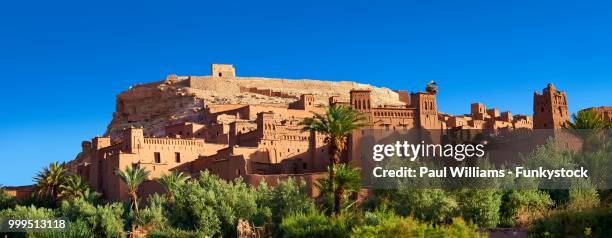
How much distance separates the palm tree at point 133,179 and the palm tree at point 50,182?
18.2 feet

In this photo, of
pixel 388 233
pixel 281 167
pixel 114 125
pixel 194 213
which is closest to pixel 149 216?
pixel 194 213

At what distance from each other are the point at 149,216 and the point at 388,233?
45.0 feet

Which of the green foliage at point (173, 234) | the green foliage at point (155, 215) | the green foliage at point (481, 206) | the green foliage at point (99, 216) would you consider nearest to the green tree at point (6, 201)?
the green foliage at point (99, 216)

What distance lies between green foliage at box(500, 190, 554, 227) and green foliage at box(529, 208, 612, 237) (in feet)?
21.6

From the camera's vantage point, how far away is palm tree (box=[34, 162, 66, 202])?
172 ft

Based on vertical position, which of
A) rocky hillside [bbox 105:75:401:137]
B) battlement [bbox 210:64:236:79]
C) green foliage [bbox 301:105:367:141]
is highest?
battlement [bbox 210:64:236:79]

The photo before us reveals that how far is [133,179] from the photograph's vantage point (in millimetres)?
46938

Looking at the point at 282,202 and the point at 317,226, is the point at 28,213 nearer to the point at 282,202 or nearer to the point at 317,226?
the point at 282,202

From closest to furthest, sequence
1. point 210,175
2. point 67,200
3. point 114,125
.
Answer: point 210,175
point 67,200
point 114,125

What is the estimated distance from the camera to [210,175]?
155ft

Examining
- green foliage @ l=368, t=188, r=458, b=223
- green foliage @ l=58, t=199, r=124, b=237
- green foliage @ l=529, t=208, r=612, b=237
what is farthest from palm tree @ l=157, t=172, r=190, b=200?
green foliage @ l=529, t=208, r=612, b=237

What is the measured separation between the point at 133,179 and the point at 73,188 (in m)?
5.38

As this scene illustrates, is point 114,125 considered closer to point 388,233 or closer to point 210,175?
point 210,175

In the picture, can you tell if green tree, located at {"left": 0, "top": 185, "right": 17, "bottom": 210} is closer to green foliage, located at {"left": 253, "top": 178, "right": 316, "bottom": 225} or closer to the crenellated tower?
green foliage, located at {"left": 253, "top": 178, "right": 316, "bottom": 225}
